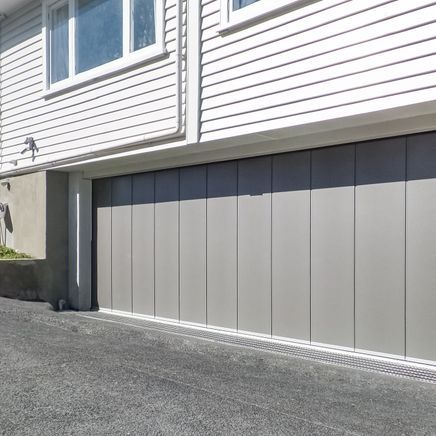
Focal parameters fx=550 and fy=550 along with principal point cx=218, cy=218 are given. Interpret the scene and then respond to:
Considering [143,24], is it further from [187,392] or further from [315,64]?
[187,392]

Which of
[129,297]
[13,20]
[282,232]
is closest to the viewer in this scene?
[282,232]

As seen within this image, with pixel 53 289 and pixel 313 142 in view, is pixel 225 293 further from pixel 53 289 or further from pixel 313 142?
pixel 53 289

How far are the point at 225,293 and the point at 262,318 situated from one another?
0.68 m

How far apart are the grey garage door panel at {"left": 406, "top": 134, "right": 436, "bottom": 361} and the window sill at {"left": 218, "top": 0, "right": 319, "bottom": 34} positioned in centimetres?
185

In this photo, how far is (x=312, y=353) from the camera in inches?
232

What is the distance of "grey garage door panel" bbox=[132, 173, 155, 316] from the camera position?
829 centimetres

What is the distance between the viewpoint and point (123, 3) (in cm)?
783

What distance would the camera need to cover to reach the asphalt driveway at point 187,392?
3781mm

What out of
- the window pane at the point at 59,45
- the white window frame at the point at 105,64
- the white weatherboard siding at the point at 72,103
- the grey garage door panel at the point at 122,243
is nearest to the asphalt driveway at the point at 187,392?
the grey garage door panel at the point at 122,243

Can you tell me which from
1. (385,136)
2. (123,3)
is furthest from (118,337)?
(123,3)

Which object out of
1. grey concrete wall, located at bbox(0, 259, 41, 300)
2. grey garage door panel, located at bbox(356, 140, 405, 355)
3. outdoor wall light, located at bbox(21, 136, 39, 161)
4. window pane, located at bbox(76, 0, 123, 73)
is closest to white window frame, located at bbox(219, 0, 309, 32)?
grey garage door panel, located at bbox(356, 140, 405, 355)

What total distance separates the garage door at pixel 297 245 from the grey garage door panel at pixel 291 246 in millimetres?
13

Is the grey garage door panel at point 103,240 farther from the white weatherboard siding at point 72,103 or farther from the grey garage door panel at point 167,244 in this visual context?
the grey garage door panel at point 167,244

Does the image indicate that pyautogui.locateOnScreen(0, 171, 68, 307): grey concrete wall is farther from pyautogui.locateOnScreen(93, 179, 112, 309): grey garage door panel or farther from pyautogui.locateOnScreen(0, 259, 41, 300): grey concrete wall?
pyautogui.locateOnScreen(93, 179, 112, 309): grey garage door panel
